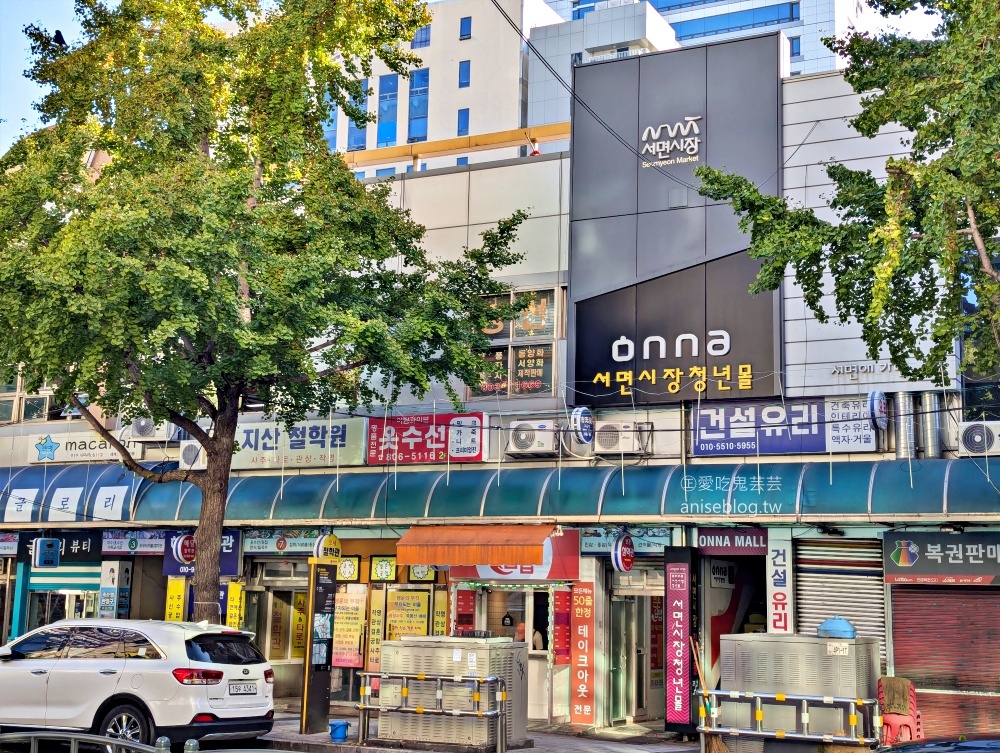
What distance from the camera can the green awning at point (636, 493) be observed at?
18.6m

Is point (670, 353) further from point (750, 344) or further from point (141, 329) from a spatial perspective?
point (141, 329)

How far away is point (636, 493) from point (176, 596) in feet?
33.2

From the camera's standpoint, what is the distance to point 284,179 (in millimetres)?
18234

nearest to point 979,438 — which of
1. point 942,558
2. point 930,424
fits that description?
point 930,424

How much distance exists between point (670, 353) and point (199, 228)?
7.97 metres

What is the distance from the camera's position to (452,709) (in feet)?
51.4

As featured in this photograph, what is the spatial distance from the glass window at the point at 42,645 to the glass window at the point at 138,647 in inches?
37.2

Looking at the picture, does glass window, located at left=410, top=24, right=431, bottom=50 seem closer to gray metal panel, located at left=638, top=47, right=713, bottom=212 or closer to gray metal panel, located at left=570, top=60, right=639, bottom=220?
gray metal panel, located at left=570, top=60, right=639, bottom=220

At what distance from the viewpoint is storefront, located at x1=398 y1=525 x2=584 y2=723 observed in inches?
752

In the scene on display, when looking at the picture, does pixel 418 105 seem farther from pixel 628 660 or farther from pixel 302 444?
pixel 628 660

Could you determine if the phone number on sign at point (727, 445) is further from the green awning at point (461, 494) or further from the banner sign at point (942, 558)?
the green awning at point (461, 494)

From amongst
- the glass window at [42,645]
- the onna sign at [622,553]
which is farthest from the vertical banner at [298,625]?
the glass window at [42,645]

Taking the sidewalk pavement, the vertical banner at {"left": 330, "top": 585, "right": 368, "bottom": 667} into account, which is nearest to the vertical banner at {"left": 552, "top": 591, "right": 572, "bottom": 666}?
the sidewalk pavement

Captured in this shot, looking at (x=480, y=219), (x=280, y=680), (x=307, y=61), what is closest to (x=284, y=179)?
(x=307, y=61)
